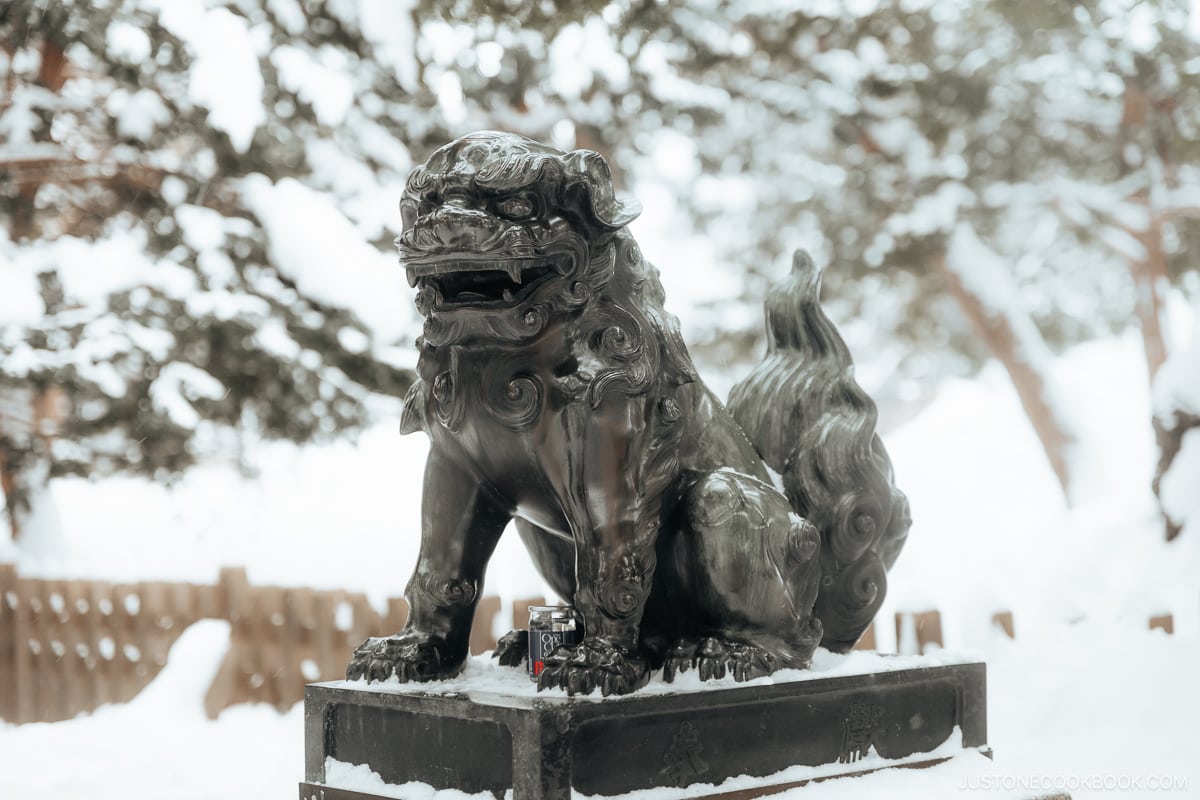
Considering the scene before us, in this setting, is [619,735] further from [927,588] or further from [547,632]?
[927,588]

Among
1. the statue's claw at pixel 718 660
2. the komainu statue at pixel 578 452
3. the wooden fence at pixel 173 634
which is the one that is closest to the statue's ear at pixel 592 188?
the komainu statue at pixel 578 452

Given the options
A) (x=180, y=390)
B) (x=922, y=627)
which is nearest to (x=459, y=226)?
(x=922, y=627)

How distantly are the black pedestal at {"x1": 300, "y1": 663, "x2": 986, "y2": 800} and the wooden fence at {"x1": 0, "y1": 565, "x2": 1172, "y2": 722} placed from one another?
214 cm

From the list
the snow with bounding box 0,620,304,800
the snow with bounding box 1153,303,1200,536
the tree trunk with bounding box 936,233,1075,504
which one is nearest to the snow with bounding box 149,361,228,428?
the snow with bounding box 0,620,304,800

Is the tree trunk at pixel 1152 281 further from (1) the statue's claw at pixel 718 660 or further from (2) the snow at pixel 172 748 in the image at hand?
(1) the statue's claw at pixel 718 660

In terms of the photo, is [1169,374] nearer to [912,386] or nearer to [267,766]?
[267,766]

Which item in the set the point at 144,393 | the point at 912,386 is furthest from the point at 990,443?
the point at 144,393

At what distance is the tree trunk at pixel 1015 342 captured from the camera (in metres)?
8.02

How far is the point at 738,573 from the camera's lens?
6.61 ft

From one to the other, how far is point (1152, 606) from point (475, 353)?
3.37m

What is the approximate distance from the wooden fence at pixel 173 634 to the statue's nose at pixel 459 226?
2569mm

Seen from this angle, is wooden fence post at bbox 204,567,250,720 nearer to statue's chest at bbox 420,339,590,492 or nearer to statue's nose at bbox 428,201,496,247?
statue's chest at bbox 420,339,590,492

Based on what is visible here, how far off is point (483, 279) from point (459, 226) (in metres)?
0.13

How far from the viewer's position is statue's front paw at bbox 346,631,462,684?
203 centimetres
